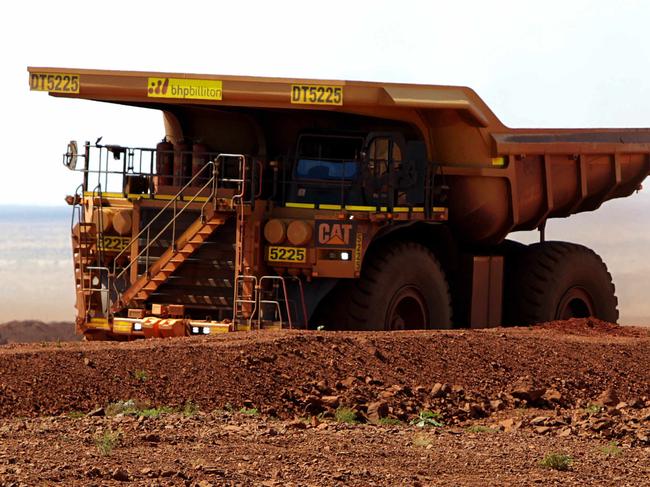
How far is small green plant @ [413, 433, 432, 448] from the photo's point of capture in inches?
459

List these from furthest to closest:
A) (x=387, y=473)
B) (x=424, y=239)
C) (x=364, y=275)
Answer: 1. (x=424, y=239)
2. (x=364, y=275)
3. (x=387, y=473)

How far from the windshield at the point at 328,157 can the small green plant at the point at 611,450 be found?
7.93 m

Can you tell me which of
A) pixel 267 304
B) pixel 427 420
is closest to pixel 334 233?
pixel 267 304

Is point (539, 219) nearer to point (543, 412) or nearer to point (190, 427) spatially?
point (543, 412)

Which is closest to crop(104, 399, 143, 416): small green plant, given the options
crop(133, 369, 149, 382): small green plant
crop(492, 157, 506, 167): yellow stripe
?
crop(133, 369, 149, 382): small green plant

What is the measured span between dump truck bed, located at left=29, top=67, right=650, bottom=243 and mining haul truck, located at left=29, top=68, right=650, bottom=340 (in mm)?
30

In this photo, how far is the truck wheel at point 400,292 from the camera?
764 inches

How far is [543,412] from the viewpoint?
1450 cm

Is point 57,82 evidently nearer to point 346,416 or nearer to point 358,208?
point 358,208

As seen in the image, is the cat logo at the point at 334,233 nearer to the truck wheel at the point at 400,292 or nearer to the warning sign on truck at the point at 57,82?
the truck wheel at the point at 400,292

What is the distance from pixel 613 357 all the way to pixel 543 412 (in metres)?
3.48

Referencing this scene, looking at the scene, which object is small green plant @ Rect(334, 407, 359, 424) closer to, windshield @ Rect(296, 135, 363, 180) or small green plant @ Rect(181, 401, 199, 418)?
small green plant @ Rect(181, 401, 199, 418)

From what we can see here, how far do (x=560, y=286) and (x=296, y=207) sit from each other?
5.94m

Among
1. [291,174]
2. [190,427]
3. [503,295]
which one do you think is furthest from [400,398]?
[503,295]
